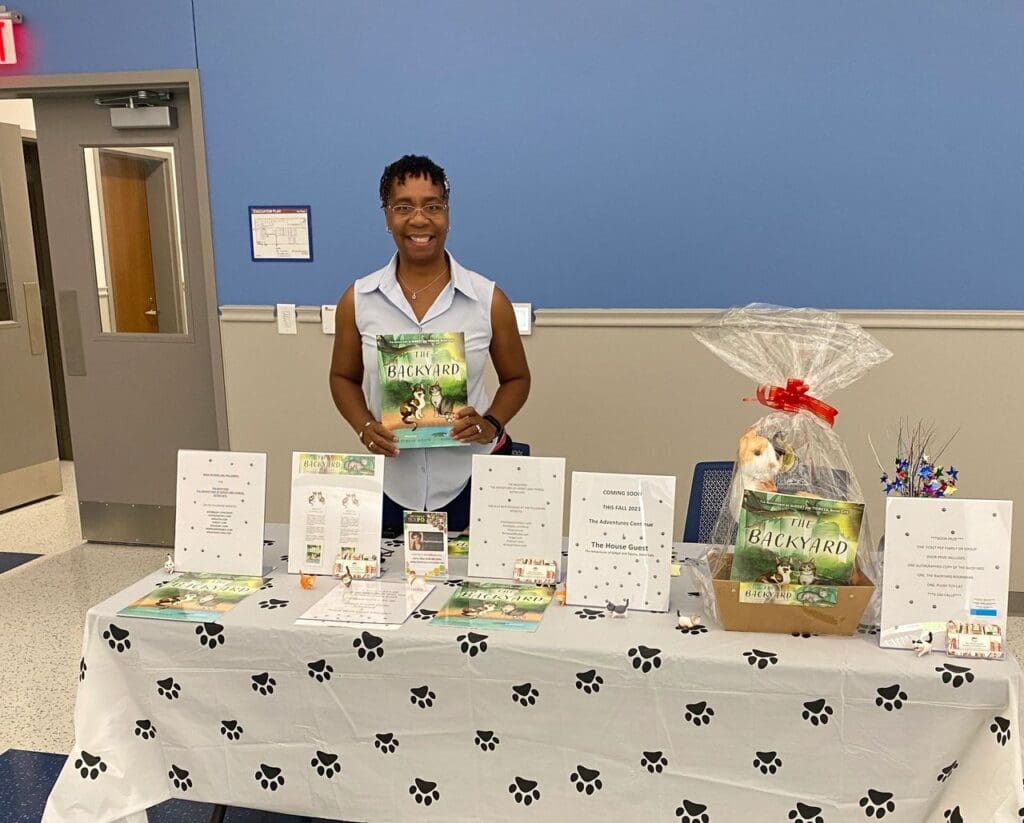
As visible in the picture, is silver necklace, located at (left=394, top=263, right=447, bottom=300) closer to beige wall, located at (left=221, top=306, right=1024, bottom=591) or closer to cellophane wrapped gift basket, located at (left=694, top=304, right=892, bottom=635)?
cellophane wrapped gift basket, located at (left=694, top=304, right=892, bottom=635)

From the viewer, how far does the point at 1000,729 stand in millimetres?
1340

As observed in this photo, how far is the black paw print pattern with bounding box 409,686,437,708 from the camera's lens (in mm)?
1543

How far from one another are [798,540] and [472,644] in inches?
23.2

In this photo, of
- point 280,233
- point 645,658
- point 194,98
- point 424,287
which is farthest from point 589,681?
point 194,98

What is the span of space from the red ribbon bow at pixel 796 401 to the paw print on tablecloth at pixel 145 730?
1.33 metres

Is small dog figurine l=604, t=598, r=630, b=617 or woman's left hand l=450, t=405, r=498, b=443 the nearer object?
small dog figurine l=604, t=598, r=630, b=617

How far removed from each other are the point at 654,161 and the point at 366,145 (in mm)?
1187

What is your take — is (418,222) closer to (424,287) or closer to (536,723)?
(424,287)

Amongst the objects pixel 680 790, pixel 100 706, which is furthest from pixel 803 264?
pixel 100 706

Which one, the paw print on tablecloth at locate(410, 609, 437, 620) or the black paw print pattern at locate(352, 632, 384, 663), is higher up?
the paw print on tablecloth at locate(410, 609, 437, 620)

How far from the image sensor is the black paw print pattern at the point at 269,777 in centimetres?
163

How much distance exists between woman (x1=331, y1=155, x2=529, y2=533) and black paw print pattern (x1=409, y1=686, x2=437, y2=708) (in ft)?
1.99

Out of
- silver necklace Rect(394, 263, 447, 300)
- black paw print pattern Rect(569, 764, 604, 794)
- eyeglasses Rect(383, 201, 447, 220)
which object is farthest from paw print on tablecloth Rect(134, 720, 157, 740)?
eyeglasses Rect(383, 201, 447, 220)

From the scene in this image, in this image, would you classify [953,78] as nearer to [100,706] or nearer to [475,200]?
[475,200]
